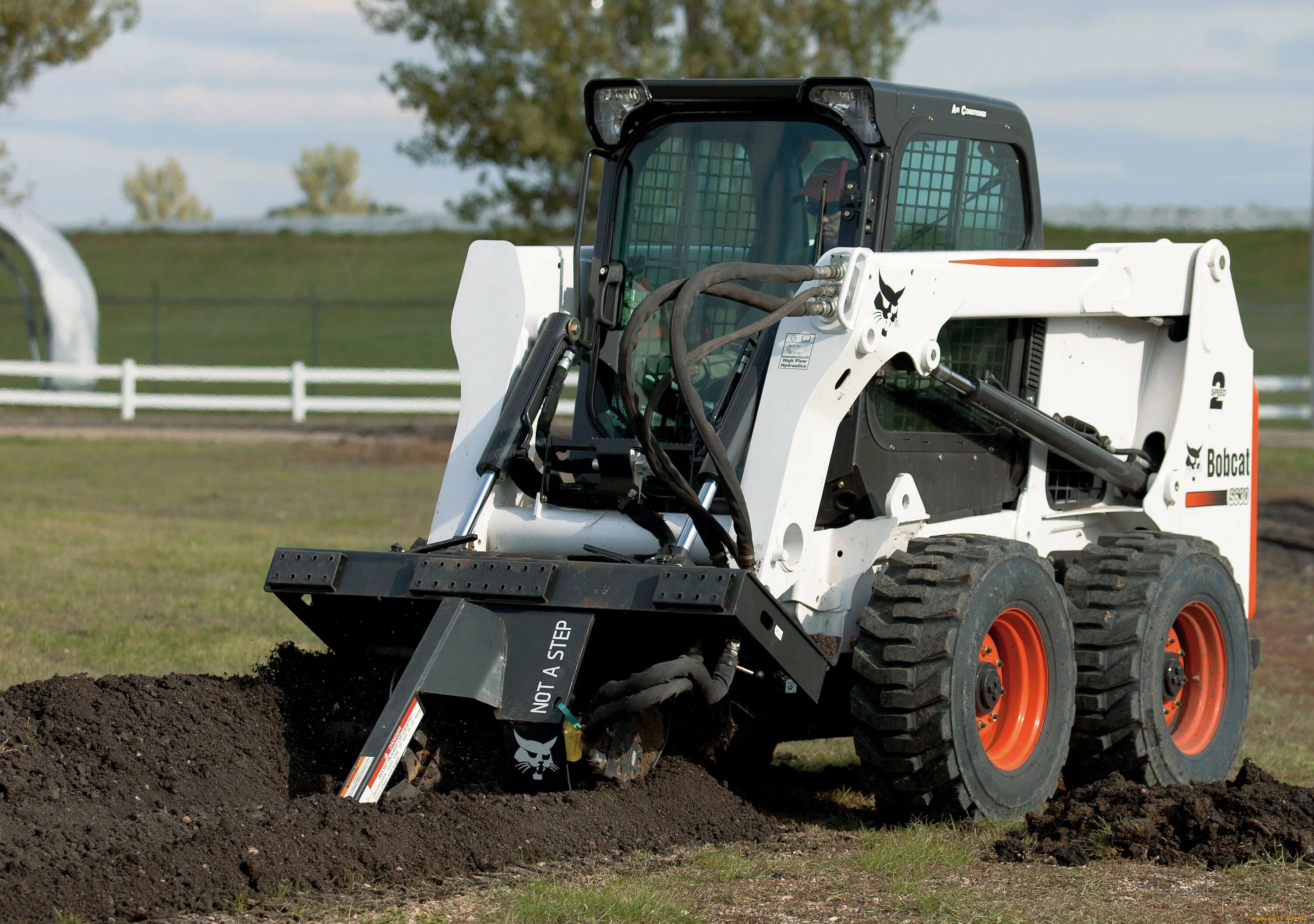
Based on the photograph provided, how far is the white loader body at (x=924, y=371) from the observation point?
5.42 metres

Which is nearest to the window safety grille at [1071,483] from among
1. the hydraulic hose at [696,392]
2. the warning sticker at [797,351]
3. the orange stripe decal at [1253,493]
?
the orange stripe decal at [1253,493]

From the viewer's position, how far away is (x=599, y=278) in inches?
253

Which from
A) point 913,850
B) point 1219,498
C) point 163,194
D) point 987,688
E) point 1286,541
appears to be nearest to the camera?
point 913,850

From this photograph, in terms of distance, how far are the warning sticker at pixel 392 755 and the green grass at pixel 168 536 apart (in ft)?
8.39

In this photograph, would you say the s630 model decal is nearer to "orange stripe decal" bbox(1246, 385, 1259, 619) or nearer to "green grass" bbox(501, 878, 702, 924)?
"orange stripe decal" bbox(1246, 385, 1259, 619)

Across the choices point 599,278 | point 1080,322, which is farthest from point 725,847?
point 1080,322

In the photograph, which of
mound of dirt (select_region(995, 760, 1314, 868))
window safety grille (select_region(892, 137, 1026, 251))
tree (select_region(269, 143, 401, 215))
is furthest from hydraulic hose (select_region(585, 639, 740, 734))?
tree (select_region(269, 143, 401, 215))

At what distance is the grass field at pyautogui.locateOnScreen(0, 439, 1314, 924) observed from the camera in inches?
177

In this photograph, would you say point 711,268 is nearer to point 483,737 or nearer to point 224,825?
point 483,737

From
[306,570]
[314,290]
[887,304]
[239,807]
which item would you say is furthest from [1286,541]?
[314,290]

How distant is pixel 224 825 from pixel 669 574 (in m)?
1.52

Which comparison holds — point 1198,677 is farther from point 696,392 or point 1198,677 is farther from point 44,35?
point 44,35

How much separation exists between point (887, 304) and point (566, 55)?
19.4 meters

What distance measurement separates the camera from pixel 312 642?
30.9 ft
